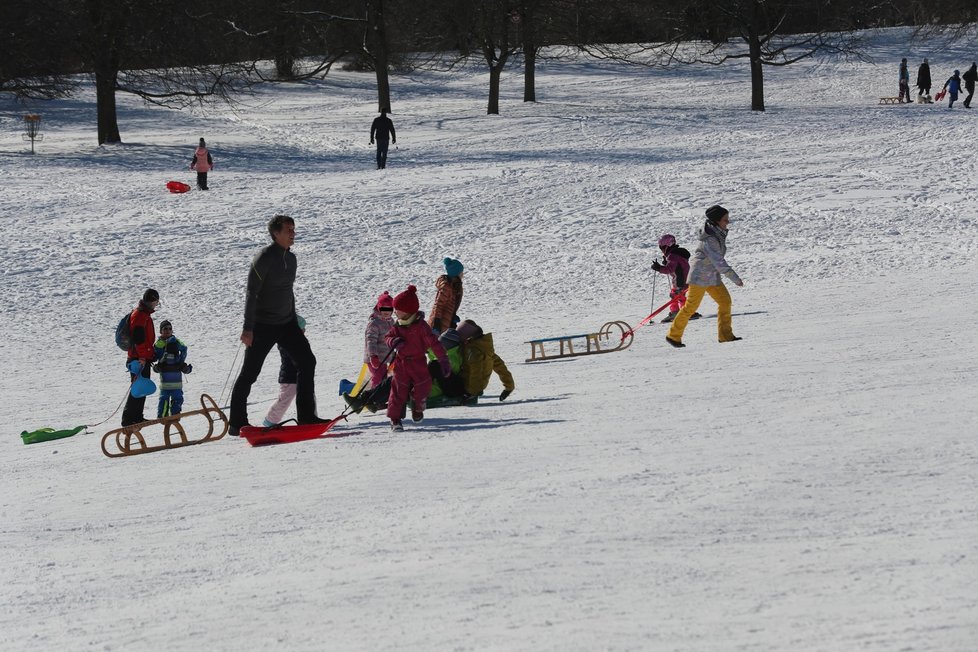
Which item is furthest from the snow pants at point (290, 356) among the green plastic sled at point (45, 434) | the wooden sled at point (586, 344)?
the wooden sled at point (586, 344)

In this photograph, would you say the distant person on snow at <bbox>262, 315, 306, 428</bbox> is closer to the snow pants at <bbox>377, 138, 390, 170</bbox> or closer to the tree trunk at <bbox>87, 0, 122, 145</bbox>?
the snow pants at <bbox>377, 138, 390, 170</bbox>

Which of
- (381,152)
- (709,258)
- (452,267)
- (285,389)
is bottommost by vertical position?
(285,389)

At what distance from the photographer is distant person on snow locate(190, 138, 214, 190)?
2523 centimetres

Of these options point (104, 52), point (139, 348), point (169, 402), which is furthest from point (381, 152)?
point (139, 348)

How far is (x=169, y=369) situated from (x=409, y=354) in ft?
11.9

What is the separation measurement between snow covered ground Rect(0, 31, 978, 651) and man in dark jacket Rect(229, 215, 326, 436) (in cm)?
47

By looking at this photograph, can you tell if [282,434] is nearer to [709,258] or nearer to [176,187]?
[709,258]

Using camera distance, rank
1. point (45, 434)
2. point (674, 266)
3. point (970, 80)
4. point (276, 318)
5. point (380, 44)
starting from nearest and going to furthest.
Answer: point (276, 318) < point (45, 434) < point (674, 266) < point (970, 80) < point (380, 44)

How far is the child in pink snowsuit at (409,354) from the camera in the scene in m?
8.04

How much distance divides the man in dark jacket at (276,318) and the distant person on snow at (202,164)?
17.7 meters

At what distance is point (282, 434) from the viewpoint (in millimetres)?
8320

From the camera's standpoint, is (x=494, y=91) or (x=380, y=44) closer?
(x=494, y=91)

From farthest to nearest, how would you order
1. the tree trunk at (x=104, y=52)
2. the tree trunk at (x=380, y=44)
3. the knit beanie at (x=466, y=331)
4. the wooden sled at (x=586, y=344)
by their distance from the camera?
1. the tree trunk at (x=380, y=44)
2. the tree trunk at (x=104, y=52)
3. the wooden sled at (x=586, y=344)
4. the knit beanie at (x=466, y=331)

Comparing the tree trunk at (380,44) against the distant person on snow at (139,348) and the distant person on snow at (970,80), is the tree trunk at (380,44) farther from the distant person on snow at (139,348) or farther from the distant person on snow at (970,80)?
the distant person on snow at (139,348)
